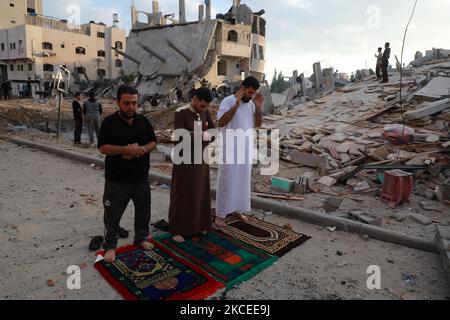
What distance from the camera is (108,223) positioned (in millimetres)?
3268

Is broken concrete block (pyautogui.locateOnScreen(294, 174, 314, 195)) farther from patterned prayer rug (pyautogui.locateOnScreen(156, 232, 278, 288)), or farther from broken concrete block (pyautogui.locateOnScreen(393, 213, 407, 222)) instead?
patterned prayer rug (pyautogui.locateOnScreen(156, 232, 278, 288))

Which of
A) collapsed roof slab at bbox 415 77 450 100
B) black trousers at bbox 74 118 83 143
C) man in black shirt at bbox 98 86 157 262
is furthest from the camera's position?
black trousers at bbox 74 118 83 143

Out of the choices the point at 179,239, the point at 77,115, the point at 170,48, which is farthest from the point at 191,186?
the point at 170,48

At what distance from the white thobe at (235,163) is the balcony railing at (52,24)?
45567 millimetres

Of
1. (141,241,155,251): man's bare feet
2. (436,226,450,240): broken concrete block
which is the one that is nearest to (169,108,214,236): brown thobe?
(141,241,155,251): man's bare feet

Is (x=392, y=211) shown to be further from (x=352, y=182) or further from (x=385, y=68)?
(x=385, y=68)

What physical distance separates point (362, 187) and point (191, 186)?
351 cm

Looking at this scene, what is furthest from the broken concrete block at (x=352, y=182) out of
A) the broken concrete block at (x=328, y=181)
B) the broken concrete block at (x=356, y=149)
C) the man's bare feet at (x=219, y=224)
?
the man's bare feet at (x=219, y=224)

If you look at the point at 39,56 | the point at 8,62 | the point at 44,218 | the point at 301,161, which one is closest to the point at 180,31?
the point at 39,56

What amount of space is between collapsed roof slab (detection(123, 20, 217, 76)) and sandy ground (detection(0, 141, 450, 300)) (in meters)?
30.9

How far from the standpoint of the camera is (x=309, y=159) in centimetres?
712

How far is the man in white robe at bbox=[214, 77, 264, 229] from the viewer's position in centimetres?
393
